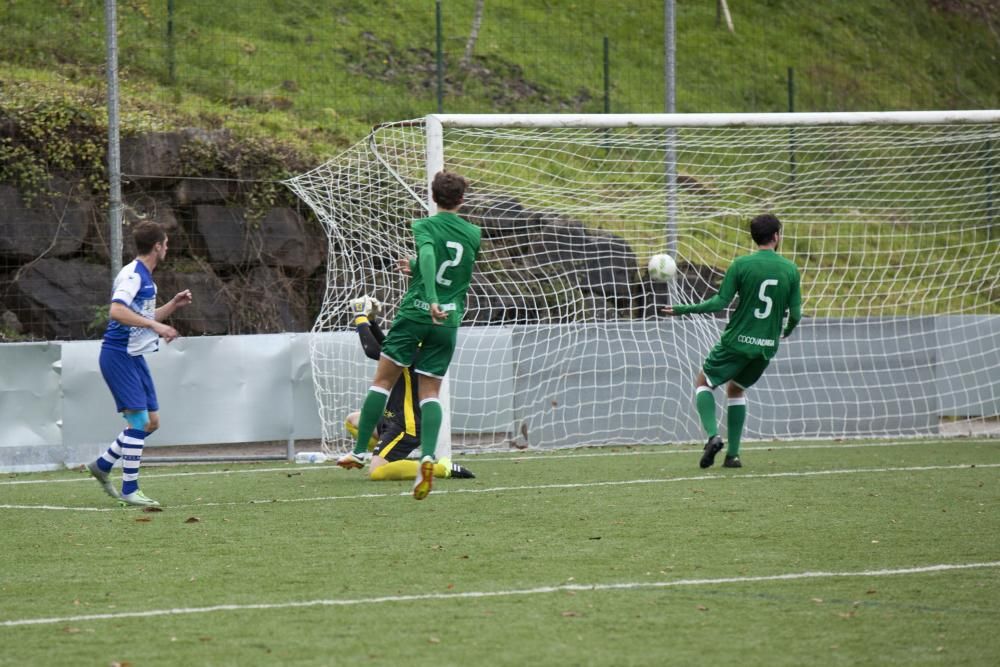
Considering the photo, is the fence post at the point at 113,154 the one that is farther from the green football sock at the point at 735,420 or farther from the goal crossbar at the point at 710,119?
the green football sock at the point at 735,420

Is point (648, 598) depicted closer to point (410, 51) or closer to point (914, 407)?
point (914, 407)

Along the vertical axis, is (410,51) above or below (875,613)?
above

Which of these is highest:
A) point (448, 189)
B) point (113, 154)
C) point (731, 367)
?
point (113, 154)

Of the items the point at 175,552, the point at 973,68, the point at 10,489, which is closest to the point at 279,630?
the point at 175,552

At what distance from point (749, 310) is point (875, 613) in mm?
5355

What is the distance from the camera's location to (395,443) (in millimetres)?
9477

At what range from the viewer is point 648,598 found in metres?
4.82

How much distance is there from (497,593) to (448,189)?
364 centimetres

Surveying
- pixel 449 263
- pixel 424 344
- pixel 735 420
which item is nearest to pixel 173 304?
pixel 424 344

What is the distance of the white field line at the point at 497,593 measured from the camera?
4614 mm

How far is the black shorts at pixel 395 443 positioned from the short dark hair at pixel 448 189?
6.83 ft

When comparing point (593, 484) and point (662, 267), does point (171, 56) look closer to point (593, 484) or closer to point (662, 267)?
point (662, 267)

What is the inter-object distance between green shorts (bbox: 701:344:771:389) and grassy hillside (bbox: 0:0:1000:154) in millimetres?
9652

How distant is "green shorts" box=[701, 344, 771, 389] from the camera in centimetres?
976
